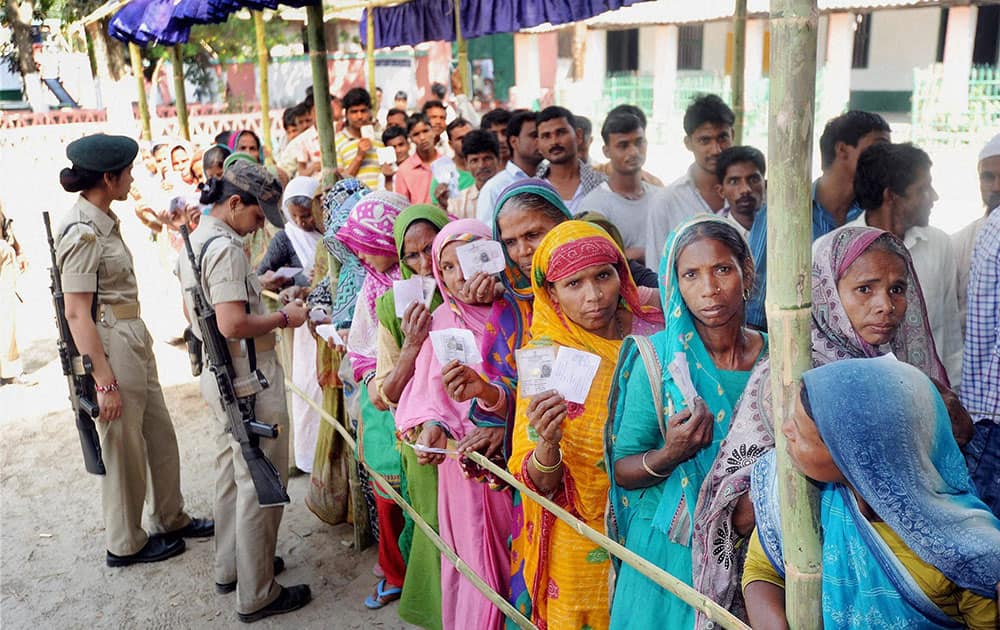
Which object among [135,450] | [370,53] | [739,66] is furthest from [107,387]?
[370,53]

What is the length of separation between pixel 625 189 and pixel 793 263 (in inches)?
130

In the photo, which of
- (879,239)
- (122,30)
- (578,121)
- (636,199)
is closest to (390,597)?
(636,199)

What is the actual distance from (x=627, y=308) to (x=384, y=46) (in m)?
9.28

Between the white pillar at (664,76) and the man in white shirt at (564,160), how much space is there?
14.8 metres

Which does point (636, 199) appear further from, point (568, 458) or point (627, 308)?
point (568, 458)

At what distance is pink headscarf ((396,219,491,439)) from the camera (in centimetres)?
300

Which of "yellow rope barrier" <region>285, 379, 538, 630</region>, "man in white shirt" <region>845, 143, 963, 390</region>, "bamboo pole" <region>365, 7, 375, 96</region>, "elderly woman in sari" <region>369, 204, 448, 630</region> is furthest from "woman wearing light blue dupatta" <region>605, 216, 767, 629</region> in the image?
"bamboo pole" <region>365, 7, 375, 96</region>

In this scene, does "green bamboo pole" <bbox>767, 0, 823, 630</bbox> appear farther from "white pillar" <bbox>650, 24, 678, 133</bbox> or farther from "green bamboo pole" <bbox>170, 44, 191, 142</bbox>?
"white pillar" <bbox>650, 24, 678, 133</bbox>

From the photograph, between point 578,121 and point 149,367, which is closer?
point 149,367

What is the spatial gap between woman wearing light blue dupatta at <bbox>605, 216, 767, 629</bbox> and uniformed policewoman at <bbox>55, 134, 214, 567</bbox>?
284cm

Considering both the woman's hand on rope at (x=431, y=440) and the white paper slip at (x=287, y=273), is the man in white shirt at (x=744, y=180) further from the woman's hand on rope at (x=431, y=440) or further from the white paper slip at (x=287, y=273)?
the white paper slip at (x=287, y=273)

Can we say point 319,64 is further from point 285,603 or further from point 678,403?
point 678,403

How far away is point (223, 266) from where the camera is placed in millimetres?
3574

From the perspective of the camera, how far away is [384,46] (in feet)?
36.3
